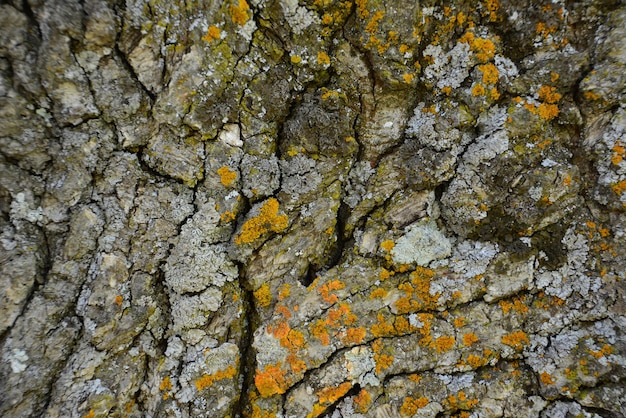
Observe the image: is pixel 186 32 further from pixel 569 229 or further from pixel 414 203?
pixel 569 229

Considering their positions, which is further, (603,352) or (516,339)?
(516,339)

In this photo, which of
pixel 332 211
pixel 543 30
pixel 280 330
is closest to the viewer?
pixel 543 30

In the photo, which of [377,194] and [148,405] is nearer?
[148,405]

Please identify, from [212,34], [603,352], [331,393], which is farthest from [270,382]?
[212,34]

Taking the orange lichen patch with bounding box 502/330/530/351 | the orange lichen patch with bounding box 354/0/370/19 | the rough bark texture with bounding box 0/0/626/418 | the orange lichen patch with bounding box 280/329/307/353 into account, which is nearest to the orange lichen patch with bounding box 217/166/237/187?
the rough bark texture with bounding box 0/0/626/418

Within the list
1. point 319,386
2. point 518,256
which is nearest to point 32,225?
point 319,386

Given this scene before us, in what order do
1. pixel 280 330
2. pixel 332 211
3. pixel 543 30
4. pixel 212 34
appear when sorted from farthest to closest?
pixel 332 211 < pixel 280 330 < pixel 543 30 < pixel 212 34

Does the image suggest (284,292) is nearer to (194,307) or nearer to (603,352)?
(194,307)

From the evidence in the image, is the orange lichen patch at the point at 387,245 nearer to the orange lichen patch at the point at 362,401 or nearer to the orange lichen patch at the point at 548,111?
the orange lichen patch at the point at 362,401
